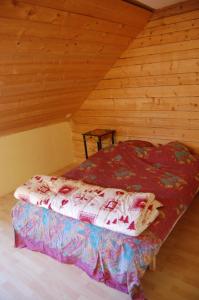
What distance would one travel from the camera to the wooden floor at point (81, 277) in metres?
1.70

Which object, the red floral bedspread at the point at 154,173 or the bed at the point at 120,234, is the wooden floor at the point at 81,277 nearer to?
the bed at the point at 120,234

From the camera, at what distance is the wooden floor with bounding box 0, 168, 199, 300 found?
170 cm

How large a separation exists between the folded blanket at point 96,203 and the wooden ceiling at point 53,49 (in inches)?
41.0

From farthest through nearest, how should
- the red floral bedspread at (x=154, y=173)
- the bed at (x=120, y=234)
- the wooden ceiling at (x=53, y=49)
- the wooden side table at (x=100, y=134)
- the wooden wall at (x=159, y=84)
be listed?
the wooden side table at (x=100, y=134) → the wooden wall at (x=159, y=84) → the red floral bedspread at (x=154, y=173) → the wooden ceiling at (x=53, y=49) → the bed at (x=120, y=234)

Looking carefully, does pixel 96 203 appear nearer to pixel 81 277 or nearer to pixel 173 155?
pixel 81 277

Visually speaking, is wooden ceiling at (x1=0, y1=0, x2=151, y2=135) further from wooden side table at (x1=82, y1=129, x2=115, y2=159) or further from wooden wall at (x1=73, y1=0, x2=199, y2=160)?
wooden side table at (x1=82, y1=129, x2=115, y2=159)

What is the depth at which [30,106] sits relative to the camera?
297cm

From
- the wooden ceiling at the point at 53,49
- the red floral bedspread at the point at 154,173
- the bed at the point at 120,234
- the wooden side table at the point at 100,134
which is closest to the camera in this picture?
the bed at the point at 120,234

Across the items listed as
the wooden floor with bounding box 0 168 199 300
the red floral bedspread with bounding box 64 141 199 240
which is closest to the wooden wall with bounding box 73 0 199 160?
the red floral bedspread with bounding box 64 141 199 240

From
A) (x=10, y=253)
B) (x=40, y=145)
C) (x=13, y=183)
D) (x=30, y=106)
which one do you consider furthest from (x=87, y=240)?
(x=40, y=145)

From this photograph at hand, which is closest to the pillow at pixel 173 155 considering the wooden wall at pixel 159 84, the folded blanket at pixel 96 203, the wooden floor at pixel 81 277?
the wooden wall at pixel 159 84

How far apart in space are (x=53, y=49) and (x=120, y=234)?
168cm

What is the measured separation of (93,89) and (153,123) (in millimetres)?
1070

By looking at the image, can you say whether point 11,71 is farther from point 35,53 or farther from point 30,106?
point 30,106
